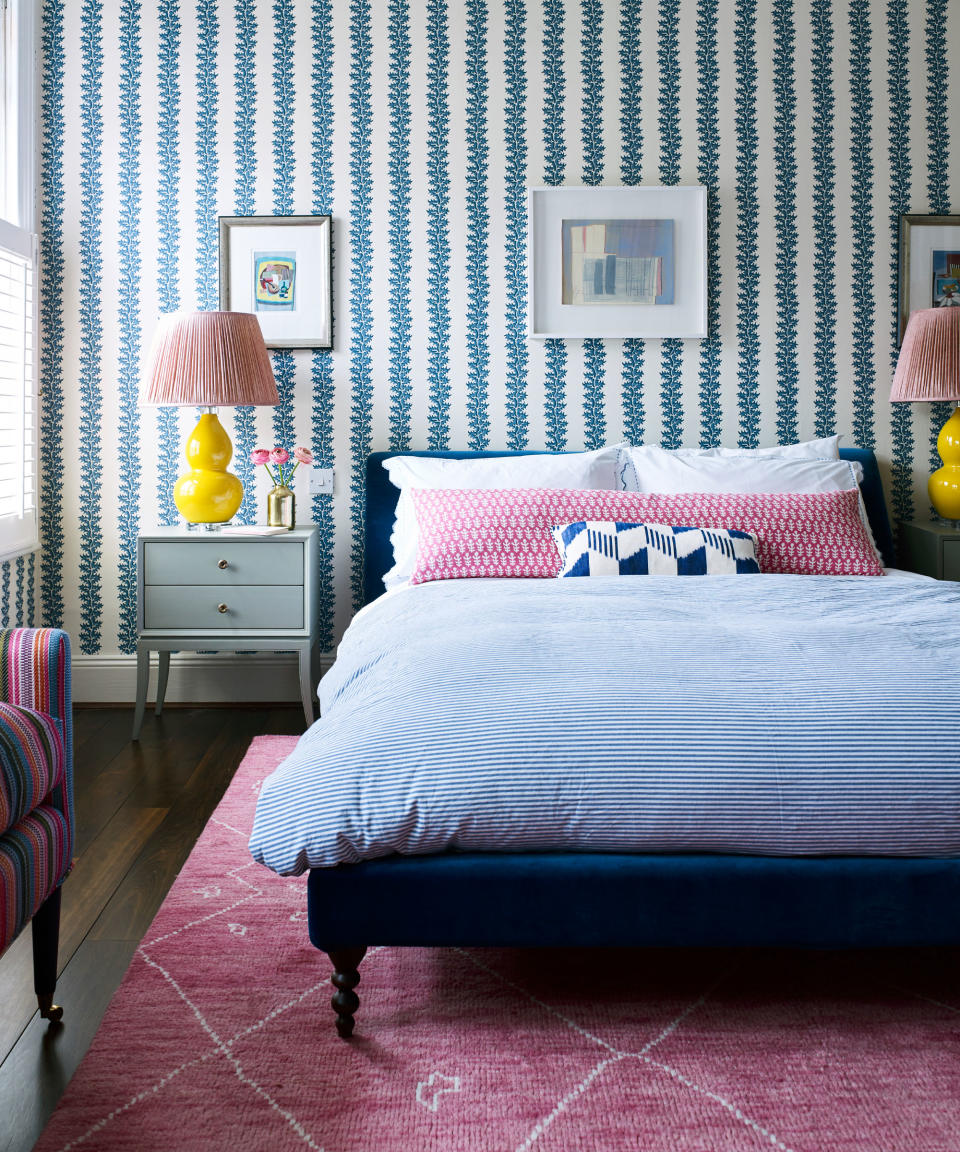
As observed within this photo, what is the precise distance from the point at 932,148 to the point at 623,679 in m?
3.14

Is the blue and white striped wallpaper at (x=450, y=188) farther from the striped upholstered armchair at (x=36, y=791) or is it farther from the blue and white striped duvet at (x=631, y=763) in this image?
the blue and white striped duvet at (x=631, y=763)

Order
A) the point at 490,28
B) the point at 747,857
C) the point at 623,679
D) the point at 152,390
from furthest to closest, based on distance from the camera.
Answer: the point at 490,28 < the point at 152,390 < the point at 623,679 < the point at 747,857

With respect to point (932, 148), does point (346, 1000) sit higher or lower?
lower

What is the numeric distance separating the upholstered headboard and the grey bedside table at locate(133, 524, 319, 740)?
34cm

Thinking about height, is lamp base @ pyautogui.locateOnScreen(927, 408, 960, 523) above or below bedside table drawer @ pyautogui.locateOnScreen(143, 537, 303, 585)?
above

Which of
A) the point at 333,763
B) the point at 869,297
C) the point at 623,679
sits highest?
the point at 869,297

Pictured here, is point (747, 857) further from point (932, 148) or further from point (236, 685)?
point (932, 148)

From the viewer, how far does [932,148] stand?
372 cm

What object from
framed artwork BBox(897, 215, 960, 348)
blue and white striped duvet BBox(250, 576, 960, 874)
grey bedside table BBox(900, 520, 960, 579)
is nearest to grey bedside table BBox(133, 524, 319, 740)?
blue and white striped duvet BBox(250, 576, 960, 874)

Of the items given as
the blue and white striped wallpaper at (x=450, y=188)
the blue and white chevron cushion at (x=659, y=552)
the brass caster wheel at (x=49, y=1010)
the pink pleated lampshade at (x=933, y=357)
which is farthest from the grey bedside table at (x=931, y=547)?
the brass caster wheel at (x=49, y=1010)

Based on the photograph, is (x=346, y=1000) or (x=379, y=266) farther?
(x=379, y=266)

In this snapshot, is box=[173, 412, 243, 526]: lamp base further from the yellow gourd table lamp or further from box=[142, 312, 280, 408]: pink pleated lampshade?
box=[142, 312, 280, 408]: pink pleated lampshade

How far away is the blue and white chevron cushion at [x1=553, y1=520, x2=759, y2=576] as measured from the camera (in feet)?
9.18

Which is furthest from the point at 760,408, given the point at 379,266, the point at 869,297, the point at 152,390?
the point at 152,390
